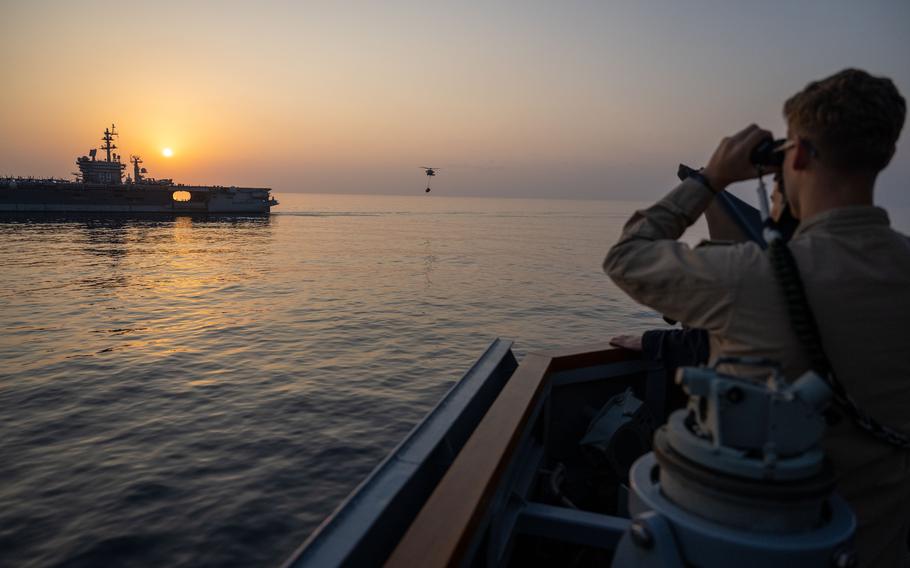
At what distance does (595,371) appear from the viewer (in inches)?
188

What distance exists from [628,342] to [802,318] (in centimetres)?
333

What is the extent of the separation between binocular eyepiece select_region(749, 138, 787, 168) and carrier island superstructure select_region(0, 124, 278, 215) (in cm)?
9960

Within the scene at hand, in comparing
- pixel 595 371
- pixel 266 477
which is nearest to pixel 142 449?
pixel 266 477

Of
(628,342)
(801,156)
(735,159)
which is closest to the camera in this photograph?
(801,156)

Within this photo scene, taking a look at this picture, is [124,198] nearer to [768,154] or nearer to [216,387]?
[216,387]

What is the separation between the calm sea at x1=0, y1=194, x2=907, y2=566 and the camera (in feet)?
26.3

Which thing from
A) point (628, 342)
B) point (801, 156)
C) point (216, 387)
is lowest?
point (216, 387)

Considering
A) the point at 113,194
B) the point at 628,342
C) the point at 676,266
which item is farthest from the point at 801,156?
the point at 113,194

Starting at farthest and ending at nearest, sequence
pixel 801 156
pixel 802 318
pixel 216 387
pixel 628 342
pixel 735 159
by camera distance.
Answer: pixel 216 387, pixel 628 342, pixel 735 159, pixel 801 156, pixel 802 318

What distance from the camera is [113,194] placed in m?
87.4

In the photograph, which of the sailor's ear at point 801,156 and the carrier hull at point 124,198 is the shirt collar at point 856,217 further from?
the carrier hull at point 124,198

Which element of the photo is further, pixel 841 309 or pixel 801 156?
pixel 801 156

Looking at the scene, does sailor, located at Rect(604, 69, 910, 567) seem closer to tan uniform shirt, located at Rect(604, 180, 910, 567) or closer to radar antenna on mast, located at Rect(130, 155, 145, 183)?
tan uniform shirt, located at Rect(604, 180, 910, 567)

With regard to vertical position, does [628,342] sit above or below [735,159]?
below
